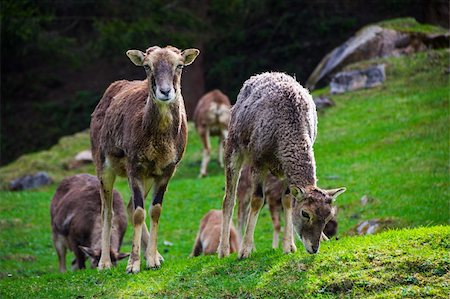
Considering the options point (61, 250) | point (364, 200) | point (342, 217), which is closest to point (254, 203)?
point (61, 250)

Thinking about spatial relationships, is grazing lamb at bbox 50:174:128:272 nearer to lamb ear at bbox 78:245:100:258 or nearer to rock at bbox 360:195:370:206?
lamb ear at bbox 78:245:100:258

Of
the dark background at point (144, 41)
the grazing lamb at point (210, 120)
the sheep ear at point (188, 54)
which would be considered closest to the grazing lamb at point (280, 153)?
the sheep ear at point (188, 54)

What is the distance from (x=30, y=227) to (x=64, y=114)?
710 inches

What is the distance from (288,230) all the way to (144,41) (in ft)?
78.3

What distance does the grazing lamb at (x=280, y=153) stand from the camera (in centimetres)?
1028

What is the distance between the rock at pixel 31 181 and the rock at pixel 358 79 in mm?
10402

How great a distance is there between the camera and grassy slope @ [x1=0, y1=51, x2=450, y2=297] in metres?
9.91

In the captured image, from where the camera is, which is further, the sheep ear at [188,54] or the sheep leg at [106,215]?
the sheep leg at [106,215]

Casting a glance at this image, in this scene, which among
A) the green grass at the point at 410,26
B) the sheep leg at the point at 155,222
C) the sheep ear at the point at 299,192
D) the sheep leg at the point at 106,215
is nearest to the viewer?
the sheep ear at the point at 299,192

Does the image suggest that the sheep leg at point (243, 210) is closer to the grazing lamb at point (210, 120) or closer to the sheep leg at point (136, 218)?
the sheep leg at point (136, 218)

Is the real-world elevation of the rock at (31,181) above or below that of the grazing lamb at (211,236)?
below

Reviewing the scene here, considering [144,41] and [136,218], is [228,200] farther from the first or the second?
[144,41]

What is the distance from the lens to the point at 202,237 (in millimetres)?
15617

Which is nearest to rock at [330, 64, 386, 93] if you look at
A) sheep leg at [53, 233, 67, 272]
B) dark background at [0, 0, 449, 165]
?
dark background at [0, 0, 449, 165]
